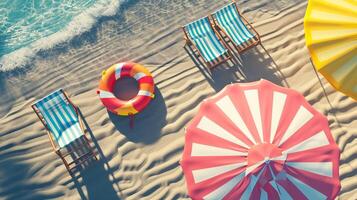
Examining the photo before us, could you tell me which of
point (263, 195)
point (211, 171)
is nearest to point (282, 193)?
point (263, 195)

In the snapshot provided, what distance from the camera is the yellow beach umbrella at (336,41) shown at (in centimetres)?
644

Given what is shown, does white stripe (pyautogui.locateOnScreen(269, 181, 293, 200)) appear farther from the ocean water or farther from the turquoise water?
the turquoise water

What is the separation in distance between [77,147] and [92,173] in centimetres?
67

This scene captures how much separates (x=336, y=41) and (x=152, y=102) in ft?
13.1

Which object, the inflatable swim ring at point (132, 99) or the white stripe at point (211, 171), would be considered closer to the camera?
the white stripe at point (211, 171)

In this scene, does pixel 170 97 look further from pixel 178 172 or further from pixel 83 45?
pixel 83 45

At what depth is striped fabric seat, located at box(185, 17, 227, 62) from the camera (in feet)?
26.5

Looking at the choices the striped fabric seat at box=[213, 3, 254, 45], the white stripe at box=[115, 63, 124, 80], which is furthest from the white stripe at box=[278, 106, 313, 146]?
the white stripe at box=[115, 63, 124, 80]

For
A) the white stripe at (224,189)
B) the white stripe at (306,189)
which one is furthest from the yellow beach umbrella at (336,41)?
the white stripe at (224,189)

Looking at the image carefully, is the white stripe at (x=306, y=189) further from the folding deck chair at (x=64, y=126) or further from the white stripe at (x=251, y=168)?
the folding deck chair at (x=64, y=126)

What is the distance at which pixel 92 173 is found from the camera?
7520 millimetres

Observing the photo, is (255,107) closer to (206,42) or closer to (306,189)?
(306,189)

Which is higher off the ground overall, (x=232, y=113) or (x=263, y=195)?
(x=232, y=113)

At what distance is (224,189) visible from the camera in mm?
5371
